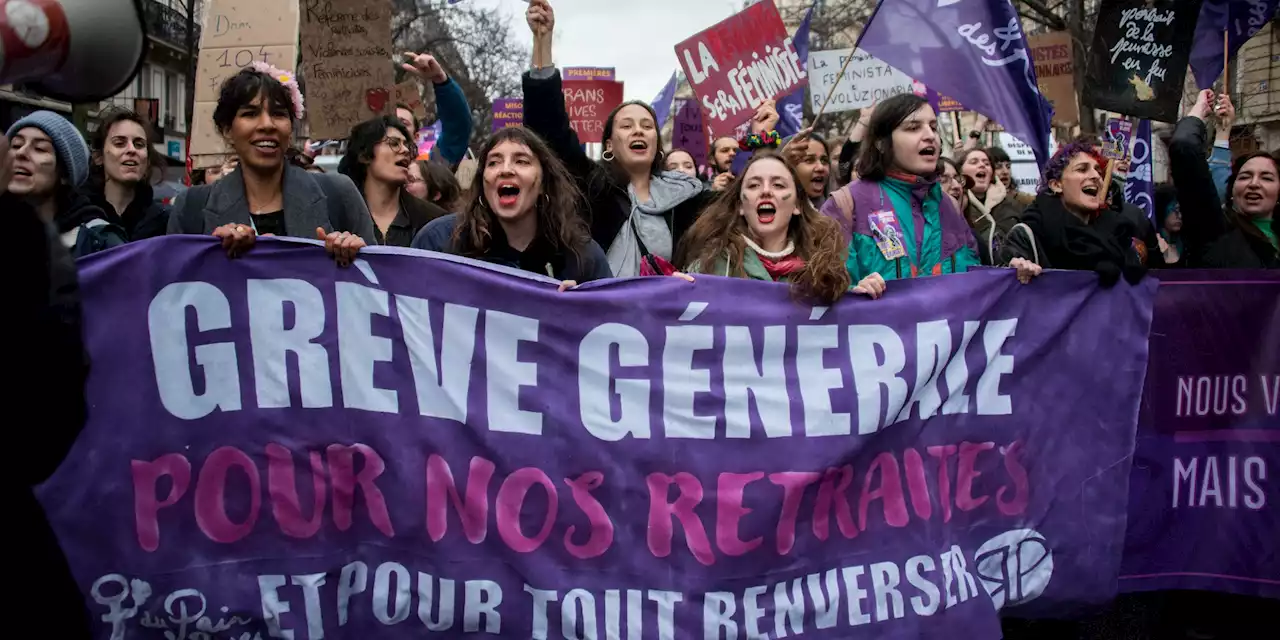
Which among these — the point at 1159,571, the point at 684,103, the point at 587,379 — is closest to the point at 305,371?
the point at 587,379

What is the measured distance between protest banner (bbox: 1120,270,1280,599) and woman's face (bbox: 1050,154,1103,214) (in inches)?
14.9

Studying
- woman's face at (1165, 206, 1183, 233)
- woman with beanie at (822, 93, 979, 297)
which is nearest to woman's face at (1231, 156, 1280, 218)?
woman with beanie at (822, 93, 979, 297)

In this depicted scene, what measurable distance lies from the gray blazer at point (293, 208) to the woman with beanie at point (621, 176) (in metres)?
0.84

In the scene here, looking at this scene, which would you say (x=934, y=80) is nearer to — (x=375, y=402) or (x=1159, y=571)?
(x=1159, y=571)

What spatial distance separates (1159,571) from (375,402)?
9.46 ft

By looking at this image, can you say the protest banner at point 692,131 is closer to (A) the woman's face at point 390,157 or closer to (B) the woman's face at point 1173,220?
(B) the woman's face at point 1173,220

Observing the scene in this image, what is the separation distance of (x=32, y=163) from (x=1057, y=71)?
8.71 metres

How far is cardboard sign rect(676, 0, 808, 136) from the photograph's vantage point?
859 centimetres

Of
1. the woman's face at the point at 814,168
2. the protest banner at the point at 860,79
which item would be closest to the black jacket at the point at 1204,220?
the woman's face at the point at 814,168

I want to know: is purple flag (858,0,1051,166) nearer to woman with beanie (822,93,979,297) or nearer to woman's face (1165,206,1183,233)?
woman with beanie (822,93,979,297)

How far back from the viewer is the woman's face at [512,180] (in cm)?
387

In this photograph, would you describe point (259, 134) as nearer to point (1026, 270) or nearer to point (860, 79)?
point (1026, 270)

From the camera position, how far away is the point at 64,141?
13.3ft

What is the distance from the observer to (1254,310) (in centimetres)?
439
